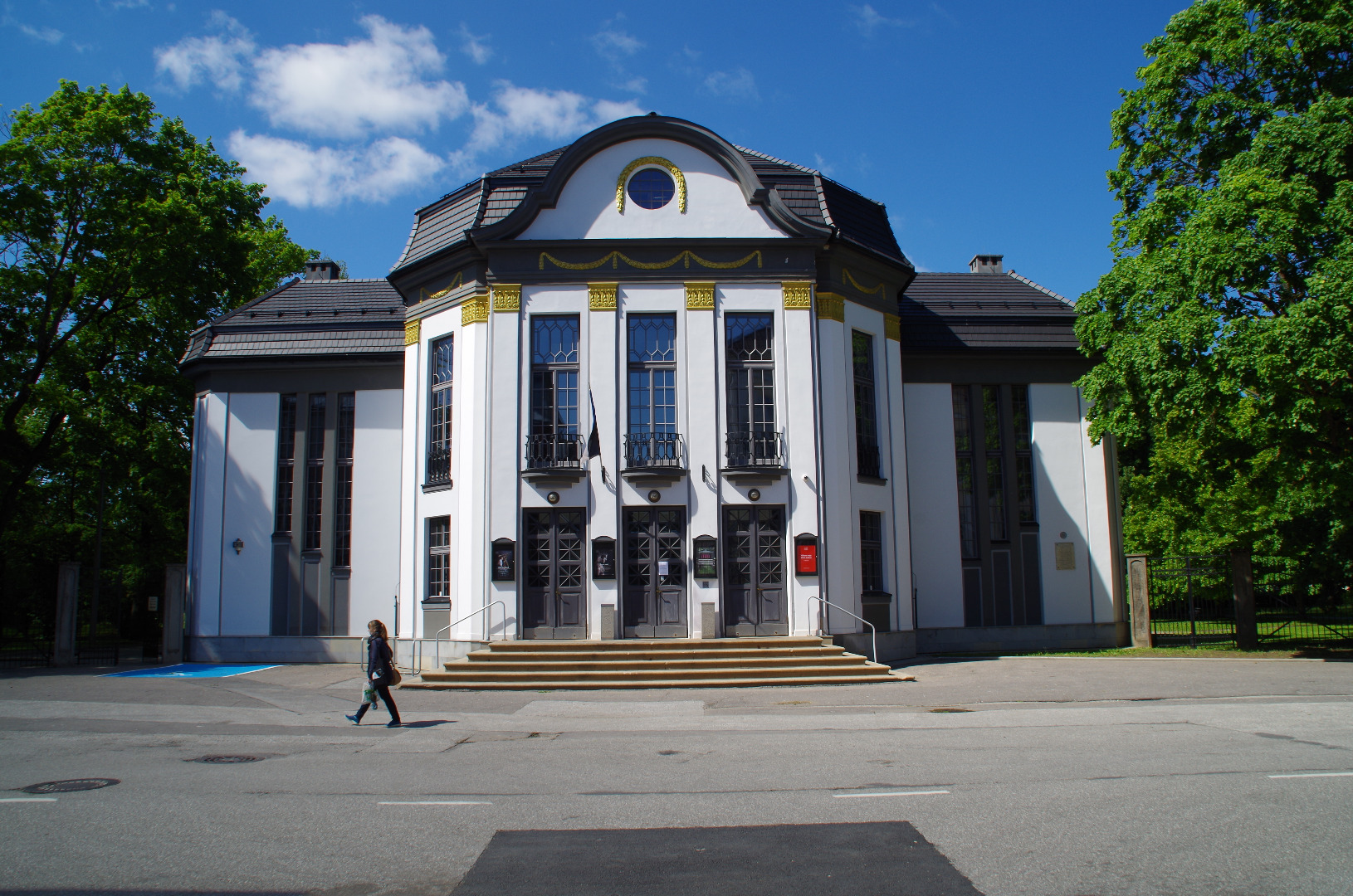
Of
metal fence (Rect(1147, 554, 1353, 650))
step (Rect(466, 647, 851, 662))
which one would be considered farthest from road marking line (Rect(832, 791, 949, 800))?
metal fence (Rect(1147, 554, 1353, 650))

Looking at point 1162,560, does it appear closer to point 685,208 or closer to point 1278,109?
point 1278,109

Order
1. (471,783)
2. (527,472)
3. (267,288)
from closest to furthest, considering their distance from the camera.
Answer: (471,783) < (527,472) < (267,288)

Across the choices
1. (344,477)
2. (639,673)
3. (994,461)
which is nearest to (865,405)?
(994,461)

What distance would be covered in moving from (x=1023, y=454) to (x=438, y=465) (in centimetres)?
1385

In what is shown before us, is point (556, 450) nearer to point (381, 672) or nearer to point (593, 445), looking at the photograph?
point (593, 445)

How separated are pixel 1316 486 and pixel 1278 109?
7504 mm

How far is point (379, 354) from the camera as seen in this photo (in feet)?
69.2

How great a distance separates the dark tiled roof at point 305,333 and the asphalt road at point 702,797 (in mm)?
10174

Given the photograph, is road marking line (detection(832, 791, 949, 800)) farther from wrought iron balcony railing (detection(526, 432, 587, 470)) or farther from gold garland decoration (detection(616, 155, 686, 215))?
gold garland decoration (detection(616, 155, 686, 215))

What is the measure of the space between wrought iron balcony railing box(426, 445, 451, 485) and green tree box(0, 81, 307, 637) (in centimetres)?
911

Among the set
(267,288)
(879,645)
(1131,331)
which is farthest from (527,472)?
(267,288)

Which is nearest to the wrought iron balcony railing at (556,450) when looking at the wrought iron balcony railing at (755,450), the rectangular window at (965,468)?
the wrought iron balcony railing at (755,450)

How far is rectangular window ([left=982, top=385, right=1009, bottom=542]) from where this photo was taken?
21359mm

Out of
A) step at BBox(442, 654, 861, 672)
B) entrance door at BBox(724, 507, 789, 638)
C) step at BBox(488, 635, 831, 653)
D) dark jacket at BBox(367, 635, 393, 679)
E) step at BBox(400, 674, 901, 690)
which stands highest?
entrance door at BBox(724, 507, 789, 638)
